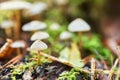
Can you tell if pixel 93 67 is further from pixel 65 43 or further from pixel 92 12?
pixel 92 12

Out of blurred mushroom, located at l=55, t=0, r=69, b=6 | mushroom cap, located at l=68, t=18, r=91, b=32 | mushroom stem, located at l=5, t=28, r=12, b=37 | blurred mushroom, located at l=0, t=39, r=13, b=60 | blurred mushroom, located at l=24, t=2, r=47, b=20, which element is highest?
blurred mushroom, located at l=55, t=0, r=69, b=6

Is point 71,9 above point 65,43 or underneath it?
above

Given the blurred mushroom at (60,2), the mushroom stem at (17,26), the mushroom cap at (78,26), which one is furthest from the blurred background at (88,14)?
the mushroom cap at (78,26)

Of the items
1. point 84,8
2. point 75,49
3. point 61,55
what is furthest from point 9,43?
point 84,8

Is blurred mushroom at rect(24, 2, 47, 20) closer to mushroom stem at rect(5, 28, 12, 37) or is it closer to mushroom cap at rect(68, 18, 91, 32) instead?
mushroom stem at rect(5, 28, 12, 37)

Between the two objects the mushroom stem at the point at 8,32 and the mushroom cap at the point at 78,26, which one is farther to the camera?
the mushroom stem at the point at 8,32

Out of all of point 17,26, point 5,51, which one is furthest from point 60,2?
point 5,51

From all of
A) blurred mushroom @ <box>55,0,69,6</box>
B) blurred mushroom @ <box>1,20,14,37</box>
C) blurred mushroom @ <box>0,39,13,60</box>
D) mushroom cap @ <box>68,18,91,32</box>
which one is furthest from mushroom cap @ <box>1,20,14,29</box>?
blurred mushroom @ <box>55,0,69,6</box>

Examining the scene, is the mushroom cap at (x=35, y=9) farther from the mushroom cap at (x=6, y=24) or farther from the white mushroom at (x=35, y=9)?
the mushroom cap at (x=6, y=24)
